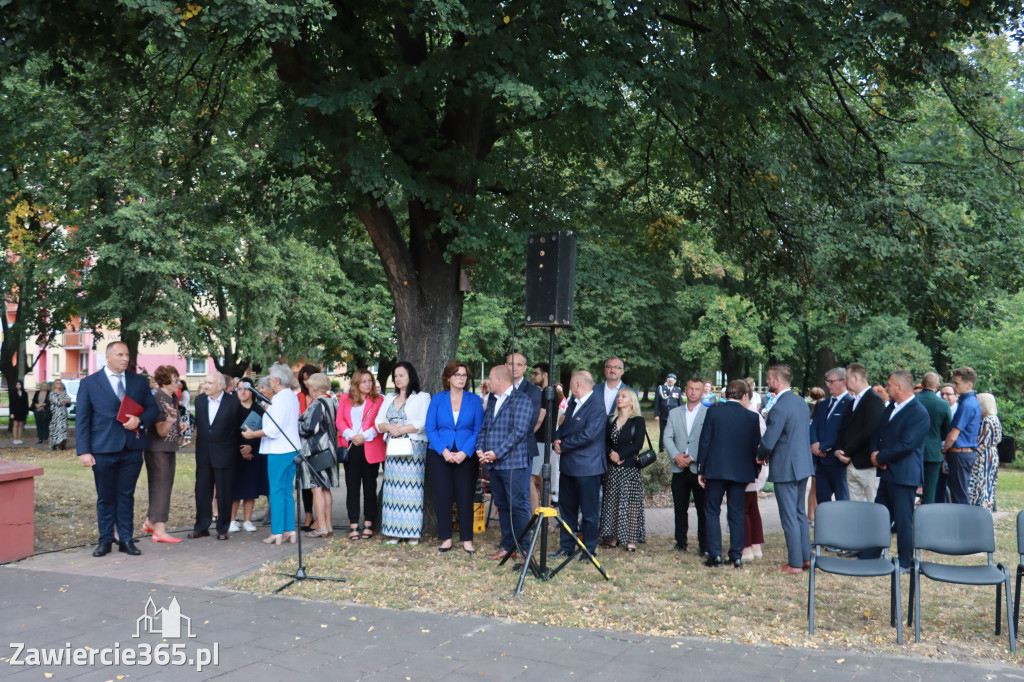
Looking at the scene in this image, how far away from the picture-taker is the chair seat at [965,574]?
605cm

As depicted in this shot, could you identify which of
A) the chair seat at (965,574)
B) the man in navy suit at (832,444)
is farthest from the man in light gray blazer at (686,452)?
the chair seat at (965,574)

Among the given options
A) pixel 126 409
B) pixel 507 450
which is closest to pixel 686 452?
pixel 507 450

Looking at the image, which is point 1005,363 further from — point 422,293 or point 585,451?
point 422,293

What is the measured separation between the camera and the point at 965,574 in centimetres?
615

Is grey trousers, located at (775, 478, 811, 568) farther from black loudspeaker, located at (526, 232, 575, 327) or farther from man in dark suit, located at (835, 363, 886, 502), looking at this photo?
black loudspeaker, located at (526, 232, 575, 327)

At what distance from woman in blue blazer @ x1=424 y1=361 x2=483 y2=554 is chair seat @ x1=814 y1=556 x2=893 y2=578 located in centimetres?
367

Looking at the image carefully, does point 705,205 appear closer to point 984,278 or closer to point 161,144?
point 984,278

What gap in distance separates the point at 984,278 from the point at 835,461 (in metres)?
3.27

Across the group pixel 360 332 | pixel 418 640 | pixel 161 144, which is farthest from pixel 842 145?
pixel 360 332

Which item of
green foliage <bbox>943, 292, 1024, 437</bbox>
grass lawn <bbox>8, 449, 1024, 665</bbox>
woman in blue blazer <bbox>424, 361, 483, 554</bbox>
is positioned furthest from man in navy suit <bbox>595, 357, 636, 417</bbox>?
green foliage <bbox>943, 292, 1024, 437</bbox>

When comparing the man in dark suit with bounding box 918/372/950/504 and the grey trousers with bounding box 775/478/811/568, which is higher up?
the man in dark suit with bounding box 918/372/950/504

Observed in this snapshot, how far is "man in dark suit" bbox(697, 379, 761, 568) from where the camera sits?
8445 mm

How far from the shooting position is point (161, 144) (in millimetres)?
12539

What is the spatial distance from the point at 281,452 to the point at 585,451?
10.6 ft
